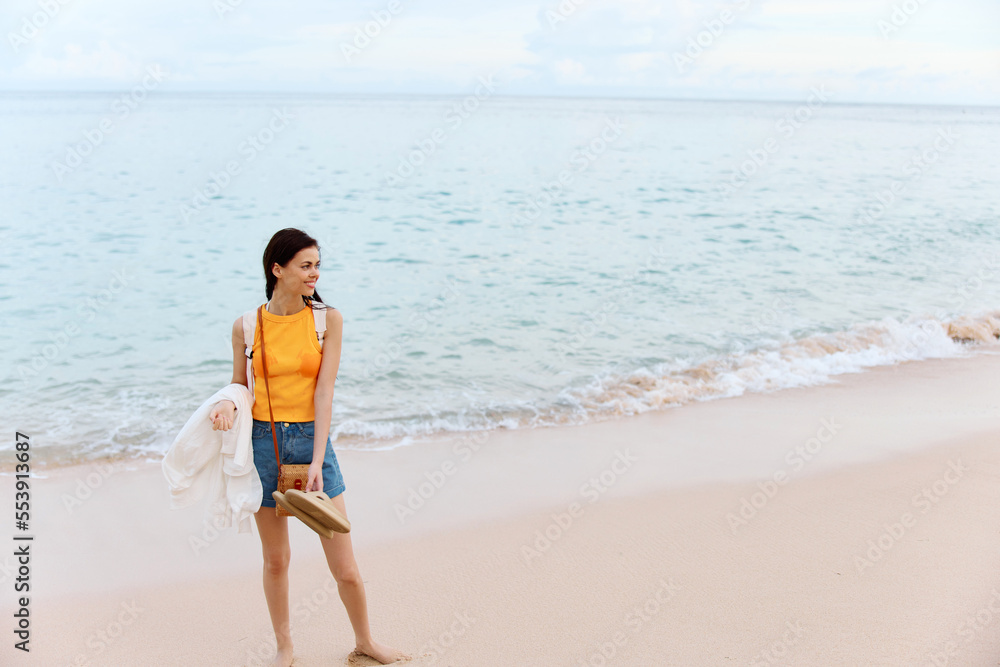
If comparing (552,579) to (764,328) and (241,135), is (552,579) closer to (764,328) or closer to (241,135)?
(764,328)

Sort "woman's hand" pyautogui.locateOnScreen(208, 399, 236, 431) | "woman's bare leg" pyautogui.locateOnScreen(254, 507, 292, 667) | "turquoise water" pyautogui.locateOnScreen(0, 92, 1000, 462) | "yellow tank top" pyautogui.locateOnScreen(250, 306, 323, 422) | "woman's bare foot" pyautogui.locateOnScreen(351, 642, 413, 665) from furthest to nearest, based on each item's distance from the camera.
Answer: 1. "turquoise water" pyautogui.locateOnScreen(0, 92, 1000, 462)
2. "woman's bare foot" pyautogui.locateOnScreen(351, 642, 413, 665)
3. "woman's bare leg" pyautogui.locateOnScreen(254, 507, 292, 667)
4. "yellow tank top" pyautogui.locateOnScreen(250, 306, 323, 422)
5. "woman's hand" pyautogui.locateOnScreen(208, 399, 236, 431)

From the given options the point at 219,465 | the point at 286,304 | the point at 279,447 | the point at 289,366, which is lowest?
the point at 219,465

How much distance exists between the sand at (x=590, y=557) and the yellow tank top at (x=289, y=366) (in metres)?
1.21

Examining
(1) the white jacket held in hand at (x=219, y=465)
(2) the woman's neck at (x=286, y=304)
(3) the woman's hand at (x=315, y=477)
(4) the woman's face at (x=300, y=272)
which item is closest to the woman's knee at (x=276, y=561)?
(1) the white jacket held in hand at (x=219, y=465)

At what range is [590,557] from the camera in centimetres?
387

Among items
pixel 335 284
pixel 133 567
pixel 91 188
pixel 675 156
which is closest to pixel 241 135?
pixel 91 188

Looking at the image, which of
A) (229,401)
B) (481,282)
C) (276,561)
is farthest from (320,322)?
(481,282)

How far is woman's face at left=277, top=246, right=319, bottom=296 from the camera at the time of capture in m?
2.68

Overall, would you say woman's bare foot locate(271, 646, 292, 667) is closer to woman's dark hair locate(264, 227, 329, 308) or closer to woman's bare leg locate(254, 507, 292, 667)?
woman's bare leg locate(254, 507, 292, 667)

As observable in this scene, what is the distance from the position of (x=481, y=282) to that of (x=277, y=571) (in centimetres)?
883

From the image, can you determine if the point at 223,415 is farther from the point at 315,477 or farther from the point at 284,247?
the point at 284,247

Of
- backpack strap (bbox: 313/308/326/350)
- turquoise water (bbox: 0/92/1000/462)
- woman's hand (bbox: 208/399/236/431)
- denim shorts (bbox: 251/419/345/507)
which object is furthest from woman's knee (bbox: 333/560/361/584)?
turquoise water (bbox: 0/92/1000/462)

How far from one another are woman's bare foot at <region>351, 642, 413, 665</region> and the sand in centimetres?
10

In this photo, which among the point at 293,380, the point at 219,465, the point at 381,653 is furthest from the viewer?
the point at 381,653
